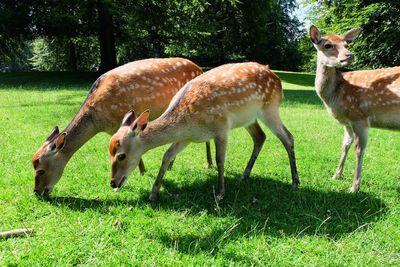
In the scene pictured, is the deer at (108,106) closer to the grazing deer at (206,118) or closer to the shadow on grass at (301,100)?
the grazing deer at (206,118)

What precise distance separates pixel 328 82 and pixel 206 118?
2014 millimetres

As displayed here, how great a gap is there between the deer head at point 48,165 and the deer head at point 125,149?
0.80m

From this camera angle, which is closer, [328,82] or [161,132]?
[161,132]

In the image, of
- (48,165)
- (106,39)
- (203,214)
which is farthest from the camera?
(106,39)

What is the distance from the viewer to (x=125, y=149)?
128 inches

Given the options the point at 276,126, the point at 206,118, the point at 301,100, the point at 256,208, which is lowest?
the point at 301,100

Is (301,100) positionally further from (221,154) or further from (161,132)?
(161,132)

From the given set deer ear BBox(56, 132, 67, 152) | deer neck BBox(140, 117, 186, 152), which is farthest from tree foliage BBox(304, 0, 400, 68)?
deer ear BBox(56, 132, 67, 152)

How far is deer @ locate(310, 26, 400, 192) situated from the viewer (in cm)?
389

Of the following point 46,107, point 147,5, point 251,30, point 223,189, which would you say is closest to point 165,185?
point 223,189

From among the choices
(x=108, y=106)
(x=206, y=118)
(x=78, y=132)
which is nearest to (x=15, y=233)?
(x=78, y=132)

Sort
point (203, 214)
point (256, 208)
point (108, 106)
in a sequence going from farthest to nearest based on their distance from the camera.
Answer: point (108, 106)
point (256, 208)
point (203, 214)

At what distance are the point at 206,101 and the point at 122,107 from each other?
1249 mm

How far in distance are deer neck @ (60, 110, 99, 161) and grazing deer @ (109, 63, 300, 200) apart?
2.71 feet
